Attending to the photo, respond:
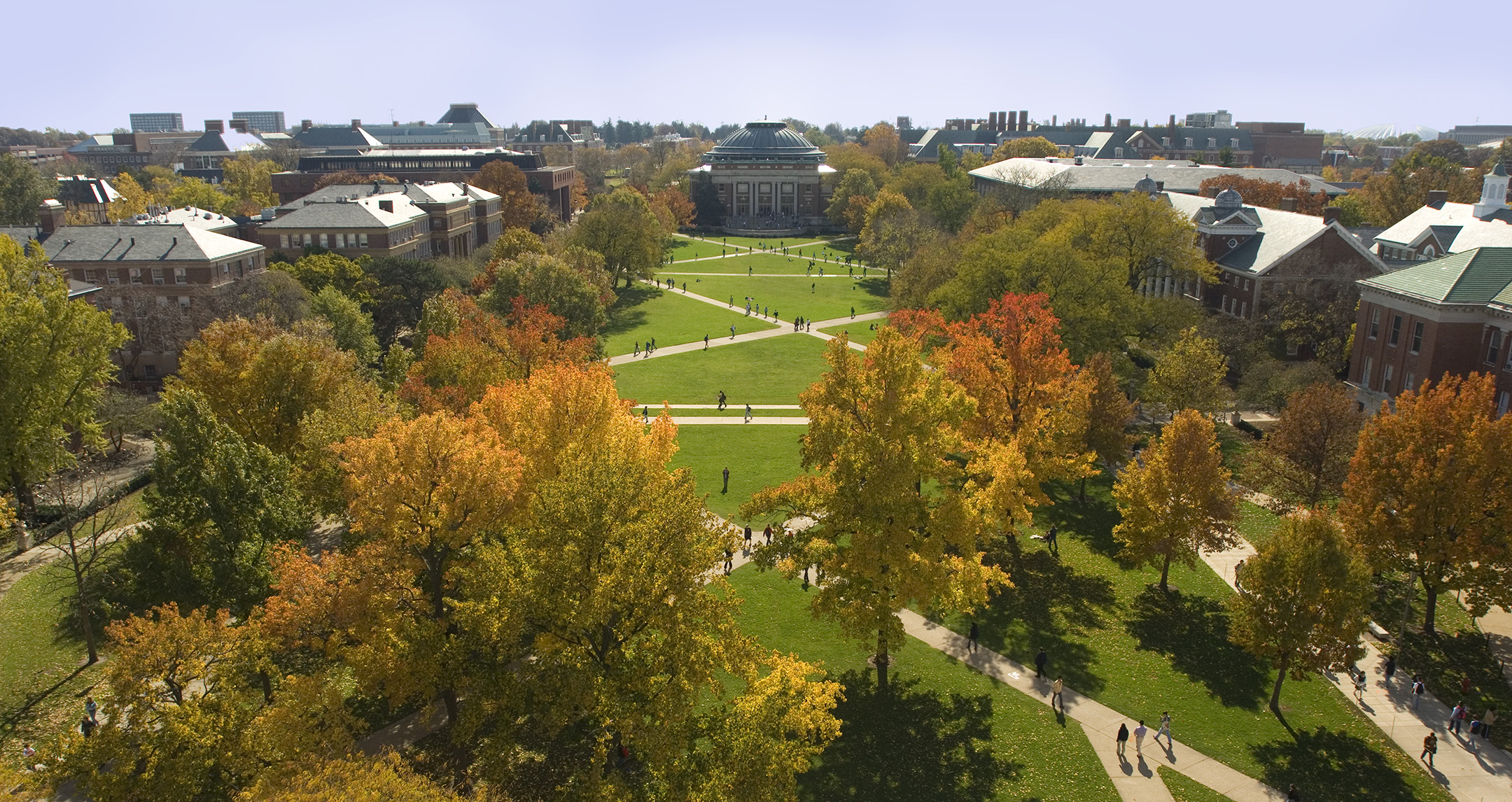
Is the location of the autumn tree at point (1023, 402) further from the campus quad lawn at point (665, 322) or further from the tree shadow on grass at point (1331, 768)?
the campus quad lawn at point (665, 322)

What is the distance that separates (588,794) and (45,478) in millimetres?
35468

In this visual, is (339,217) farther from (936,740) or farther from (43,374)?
(936,740)

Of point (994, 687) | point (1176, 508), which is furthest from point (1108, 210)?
point (994, 687)

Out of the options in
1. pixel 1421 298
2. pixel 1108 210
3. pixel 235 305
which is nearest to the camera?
pixel 1421 298

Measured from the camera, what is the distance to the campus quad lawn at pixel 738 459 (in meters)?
42.0

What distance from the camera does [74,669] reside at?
28797mm

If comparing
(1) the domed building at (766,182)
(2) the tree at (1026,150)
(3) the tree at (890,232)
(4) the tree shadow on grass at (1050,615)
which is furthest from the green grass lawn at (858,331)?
(2) the tree at (1026,150)

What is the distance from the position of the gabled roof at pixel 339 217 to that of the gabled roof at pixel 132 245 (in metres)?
13.4

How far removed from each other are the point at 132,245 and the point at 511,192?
5073 centimetres

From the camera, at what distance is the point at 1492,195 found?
229ft

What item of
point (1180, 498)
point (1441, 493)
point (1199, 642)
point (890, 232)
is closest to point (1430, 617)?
point (1441, 493)

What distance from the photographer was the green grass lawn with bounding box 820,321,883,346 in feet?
237

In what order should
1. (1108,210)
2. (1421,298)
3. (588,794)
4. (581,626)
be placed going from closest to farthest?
Answer: (588,794), (581,626), (1421,298), (1108,210)

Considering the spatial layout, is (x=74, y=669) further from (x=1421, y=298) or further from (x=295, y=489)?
(x=1421, y=298)
